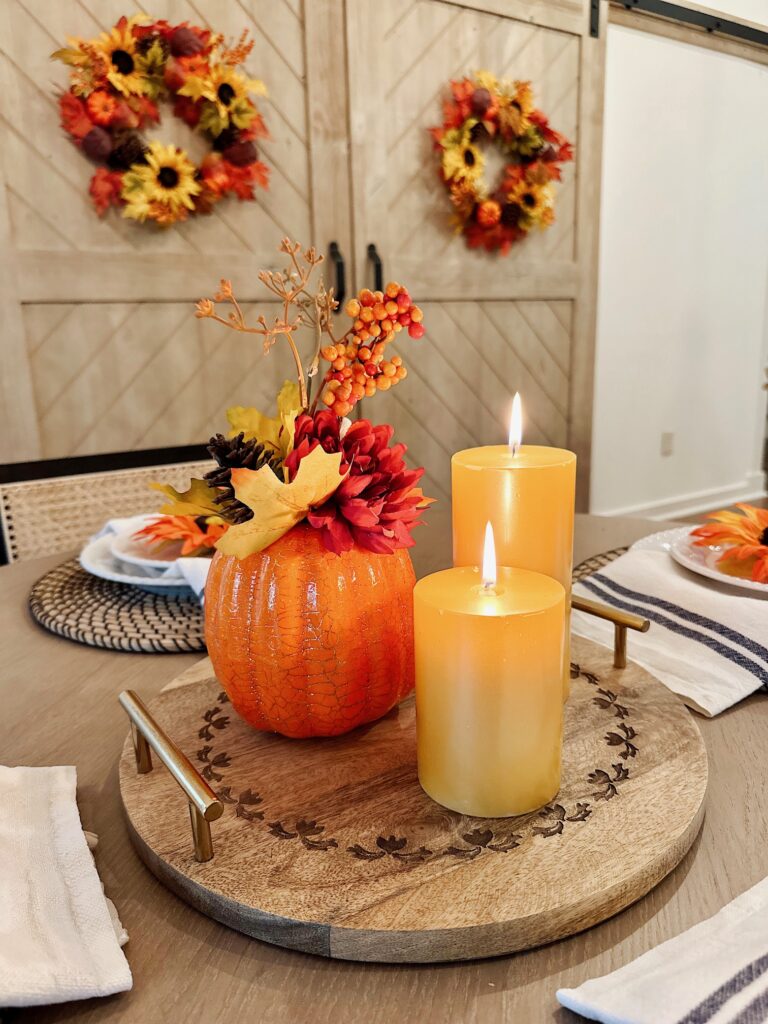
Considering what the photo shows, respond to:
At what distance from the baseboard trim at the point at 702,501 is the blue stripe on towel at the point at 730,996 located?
3.40m

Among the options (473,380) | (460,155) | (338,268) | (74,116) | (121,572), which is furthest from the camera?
(473,380)

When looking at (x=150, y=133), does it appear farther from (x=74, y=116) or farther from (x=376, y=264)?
(x=376, y=264)

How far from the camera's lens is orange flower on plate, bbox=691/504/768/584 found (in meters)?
0.80

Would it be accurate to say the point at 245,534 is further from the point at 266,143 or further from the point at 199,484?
the point at 266,143

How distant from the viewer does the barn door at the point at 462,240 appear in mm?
2689

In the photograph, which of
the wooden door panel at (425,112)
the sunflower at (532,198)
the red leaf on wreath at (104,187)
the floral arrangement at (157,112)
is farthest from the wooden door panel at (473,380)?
the red leaf on wreath at (104,187)

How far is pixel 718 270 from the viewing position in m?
3.89

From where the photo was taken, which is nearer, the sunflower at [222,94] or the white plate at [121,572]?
the white plate at [121,572]

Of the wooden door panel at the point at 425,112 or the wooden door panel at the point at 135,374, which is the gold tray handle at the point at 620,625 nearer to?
the wooden door panel at the point at 135,374

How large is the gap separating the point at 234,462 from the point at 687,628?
455 millimetres

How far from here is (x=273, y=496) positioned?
0.48 m

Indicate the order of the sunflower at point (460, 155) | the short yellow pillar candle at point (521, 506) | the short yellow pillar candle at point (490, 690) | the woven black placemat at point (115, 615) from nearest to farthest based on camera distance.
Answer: the short yellow pillar candle at point (490, 690) < the short yellow pillar candle at point (521, 506) < the woven black placemat at point (115, 615) < the sunflower at point (460, 155)

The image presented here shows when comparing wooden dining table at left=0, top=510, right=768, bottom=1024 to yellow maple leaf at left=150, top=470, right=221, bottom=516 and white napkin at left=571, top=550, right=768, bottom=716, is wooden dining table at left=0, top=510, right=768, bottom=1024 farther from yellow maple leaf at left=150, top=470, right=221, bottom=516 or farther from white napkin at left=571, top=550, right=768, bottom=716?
yellow maple leaf at left=150, top=470, right=221, bottom=516

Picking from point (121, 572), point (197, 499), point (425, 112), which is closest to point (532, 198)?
→ point (425, 112)
